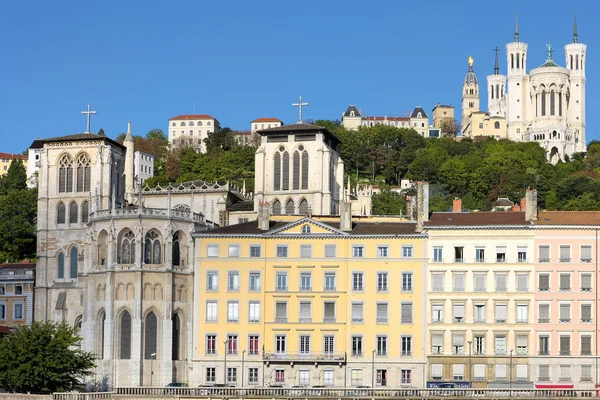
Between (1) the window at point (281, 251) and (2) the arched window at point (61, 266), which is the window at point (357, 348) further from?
(2) the arched window at point (61, 266)

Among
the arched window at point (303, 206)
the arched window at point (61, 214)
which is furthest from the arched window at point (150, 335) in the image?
the arched window at point (303, 206)

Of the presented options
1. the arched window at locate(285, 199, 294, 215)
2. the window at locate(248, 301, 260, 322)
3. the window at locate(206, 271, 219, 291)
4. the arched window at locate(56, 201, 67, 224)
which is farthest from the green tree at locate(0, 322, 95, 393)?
the arched window at locate(285, 199, 294, 215)

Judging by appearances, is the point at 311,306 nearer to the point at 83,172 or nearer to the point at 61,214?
the point at 61,214

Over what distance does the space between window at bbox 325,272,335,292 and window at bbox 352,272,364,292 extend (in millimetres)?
1307

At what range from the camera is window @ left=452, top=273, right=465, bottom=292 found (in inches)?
3046

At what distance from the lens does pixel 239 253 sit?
7956cm

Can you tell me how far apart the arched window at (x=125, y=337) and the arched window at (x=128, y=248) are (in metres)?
3.47

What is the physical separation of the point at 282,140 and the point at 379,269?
28.4m

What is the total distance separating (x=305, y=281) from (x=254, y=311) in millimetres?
3816

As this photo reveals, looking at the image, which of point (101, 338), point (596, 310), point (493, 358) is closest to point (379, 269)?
point (493, 358)

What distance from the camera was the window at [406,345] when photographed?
253ft

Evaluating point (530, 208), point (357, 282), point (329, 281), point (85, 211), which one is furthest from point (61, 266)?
point (530, 208)

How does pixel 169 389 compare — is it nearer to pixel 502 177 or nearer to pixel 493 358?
pixel 493 358

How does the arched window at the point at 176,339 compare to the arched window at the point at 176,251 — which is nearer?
the arched window at the point at 176,339
